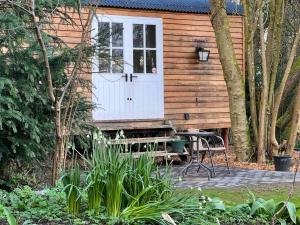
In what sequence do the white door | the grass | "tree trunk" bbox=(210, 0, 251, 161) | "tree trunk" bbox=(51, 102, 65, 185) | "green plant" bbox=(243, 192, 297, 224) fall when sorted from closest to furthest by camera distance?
"green plant" bbox=(243, 192, 297, 224), "tree trunk" bbox=(51, 102, 65, 185), the grass, "tree trunk" bbox=(210, 0, 251, 161), the white door

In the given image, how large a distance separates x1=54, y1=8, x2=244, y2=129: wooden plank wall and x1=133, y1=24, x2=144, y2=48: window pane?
0.96ft

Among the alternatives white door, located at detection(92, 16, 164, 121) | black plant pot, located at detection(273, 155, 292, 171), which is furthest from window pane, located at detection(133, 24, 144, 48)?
black plant pot, located at detection(273, 155, 292, 171)

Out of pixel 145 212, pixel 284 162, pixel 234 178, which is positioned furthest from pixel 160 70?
pixel 145 212

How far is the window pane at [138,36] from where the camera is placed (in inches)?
462

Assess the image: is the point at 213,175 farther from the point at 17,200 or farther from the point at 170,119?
the point at 17,200

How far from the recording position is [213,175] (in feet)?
29.1

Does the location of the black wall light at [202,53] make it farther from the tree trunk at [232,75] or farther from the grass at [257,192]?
the grass at [257,192]

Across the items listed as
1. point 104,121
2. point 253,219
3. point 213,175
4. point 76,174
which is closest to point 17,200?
point 76,174

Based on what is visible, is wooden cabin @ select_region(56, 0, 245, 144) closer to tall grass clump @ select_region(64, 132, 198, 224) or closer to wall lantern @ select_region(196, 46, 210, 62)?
wall lantern @ select_region(196, 46, 210, 62)

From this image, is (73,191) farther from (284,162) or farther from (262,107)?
(262,107)

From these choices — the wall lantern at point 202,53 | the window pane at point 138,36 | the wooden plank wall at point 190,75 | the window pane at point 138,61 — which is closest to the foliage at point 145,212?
the window pane at point 138,61

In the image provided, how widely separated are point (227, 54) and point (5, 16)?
5.84m

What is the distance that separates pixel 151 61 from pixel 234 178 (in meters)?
4.25

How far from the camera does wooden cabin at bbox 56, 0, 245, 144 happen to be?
37.2 ft
